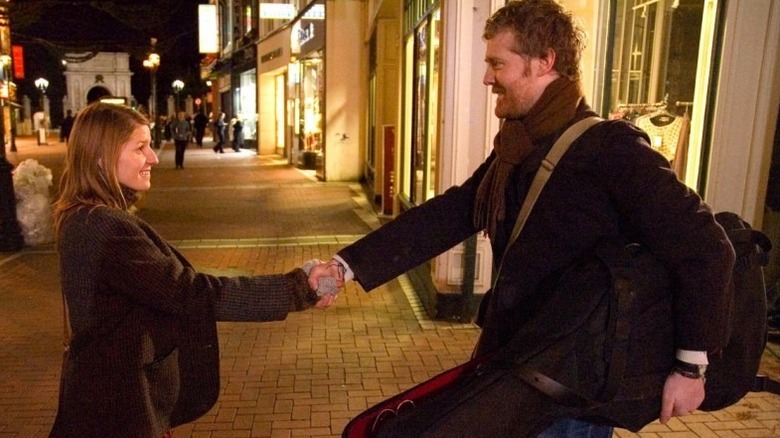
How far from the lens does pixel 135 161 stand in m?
2.22

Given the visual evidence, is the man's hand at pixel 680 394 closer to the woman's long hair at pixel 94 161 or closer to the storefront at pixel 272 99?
the woman's long hair at pixel 94 161

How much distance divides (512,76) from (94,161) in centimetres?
137

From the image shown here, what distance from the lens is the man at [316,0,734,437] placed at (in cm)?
172

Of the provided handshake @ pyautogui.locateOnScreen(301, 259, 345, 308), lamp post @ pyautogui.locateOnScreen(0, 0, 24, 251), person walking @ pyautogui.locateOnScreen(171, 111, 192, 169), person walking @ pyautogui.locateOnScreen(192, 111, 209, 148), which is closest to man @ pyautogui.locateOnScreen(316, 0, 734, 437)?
handshake @ pyautogui.locateOnScreen(301, 259, 345, 308)

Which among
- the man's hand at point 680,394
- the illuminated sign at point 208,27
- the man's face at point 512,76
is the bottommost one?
the man's hand at point 680,394

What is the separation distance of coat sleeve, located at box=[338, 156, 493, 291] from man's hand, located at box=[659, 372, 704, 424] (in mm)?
882

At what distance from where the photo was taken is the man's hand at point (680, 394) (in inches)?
69.1

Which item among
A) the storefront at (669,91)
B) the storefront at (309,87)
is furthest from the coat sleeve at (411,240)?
the storefront at (309,87)

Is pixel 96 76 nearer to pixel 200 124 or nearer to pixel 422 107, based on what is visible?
pixel 200 124

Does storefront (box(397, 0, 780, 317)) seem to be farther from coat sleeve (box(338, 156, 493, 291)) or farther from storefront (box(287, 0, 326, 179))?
storefront (box(287, 0, 326, 179))

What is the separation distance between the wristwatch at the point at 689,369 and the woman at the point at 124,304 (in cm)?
126

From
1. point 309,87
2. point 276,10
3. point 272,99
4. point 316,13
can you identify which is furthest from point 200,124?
point 316,13

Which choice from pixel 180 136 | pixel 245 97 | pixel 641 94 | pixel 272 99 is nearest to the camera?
pixel 641 94

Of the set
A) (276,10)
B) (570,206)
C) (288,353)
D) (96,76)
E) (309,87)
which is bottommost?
(288,353)
